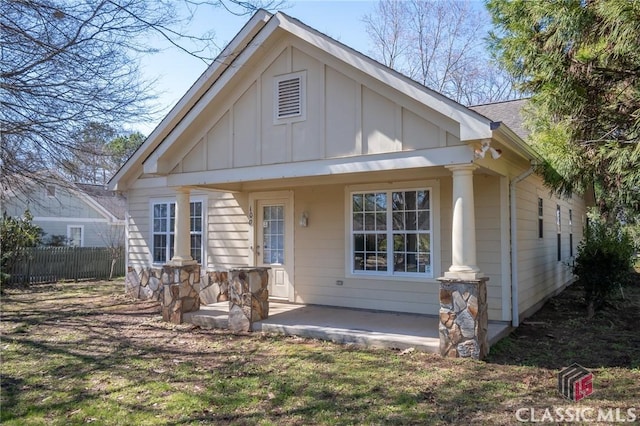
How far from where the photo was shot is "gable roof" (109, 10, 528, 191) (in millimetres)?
5668

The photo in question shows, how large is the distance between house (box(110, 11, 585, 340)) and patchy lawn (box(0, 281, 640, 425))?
4.00 feet

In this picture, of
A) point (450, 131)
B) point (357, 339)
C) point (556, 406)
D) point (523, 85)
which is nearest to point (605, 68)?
point (523, 85)

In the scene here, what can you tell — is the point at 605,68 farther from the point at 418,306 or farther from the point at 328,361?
the point at 328,361

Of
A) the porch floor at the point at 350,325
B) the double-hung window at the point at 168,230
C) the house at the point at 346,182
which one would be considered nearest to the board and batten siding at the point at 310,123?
the house at the point at 346,182

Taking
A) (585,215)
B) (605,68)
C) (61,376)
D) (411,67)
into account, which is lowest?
(61,376)

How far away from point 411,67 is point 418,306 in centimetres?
1707

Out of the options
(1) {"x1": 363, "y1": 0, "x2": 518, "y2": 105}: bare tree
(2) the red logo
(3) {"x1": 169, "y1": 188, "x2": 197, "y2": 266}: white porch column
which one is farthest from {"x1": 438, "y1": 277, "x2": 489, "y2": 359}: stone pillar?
(1) {"x1": 363, "y1": 0, "x2": 518, "y2": 105}: bare tree

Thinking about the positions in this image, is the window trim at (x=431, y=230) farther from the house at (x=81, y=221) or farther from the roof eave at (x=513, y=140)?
the house at (x=81, y=221)

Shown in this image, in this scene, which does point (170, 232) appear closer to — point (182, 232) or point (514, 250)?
point (182, 232)

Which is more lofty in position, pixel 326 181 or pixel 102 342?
pixel 326 181

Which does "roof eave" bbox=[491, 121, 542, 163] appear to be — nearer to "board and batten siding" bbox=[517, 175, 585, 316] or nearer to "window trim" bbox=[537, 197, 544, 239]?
"board and batten siding" bbox=[517, 175, 585, 316]

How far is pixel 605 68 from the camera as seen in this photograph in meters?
6.19

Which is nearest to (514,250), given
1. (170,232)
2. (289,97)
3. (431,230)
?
(431,230)

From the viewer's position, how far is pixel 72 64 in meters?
6.66
